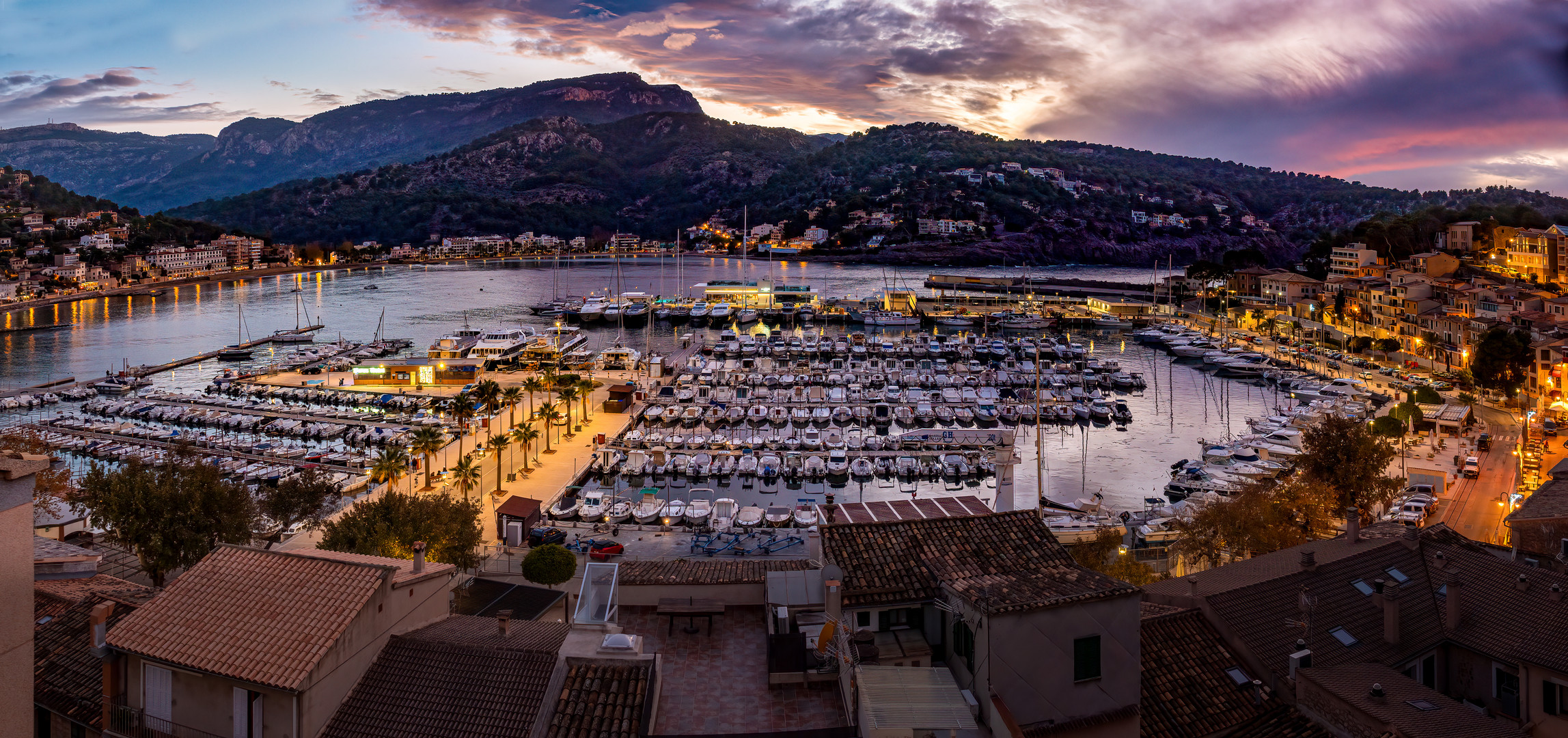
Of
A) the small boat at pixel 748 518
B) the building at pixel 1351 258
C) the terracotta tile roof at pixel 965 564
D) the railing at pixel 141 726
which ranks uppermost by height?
the building at pixel 1351 258

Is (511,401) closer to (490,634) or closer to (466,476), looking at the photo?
(466,476)

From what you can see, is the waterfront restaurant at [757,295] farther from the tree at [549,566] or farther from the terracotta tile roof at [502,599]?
the terracotta tile roof at [502,599]

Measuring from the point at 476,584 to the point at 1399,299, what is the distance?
1661 inches

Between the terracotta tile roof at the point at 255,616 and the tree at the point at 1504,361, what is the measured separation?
102ft

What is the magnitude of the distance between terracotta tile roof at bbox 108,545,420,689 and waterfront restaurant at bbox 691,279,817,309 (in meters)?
54.6

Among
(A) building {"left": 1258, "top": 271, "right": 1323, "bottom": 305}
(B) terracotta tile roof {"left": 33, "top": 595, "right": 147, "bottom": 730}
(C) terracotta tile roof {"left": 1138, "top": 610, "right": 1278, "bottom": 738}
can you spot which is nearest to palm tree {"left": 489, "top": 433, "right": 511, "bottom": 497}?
(B) terracotta tile roof {"left": 33, "top": 595, "right": 147, "bottom": 730}

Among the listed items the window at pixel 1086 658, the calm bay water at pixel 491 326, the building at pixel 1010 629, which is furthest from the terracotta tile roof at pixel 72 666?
the calm bay water at pixel 491 326

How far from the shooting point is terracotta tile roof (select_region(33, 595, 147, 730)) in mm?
5863

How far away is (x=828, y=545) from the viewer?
5828 mm

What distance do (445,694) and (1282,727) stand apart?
5.51 meters

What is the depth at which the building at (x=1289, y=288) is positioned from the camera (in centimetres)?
4981

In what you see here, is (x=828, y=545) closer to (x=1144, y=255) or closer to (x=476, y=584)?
(x=476, y=584)

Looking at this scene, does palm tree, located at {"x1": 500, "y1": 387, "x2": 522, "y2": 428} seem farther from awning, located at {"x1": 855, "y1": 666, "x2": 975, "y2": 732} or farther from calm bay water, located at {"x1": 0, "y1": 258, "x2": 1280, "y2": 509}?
awning, located at {"x1": 855, "y1": 666, "x2": 975, "y2": 732}

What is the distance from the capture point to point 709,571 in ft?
21.9
